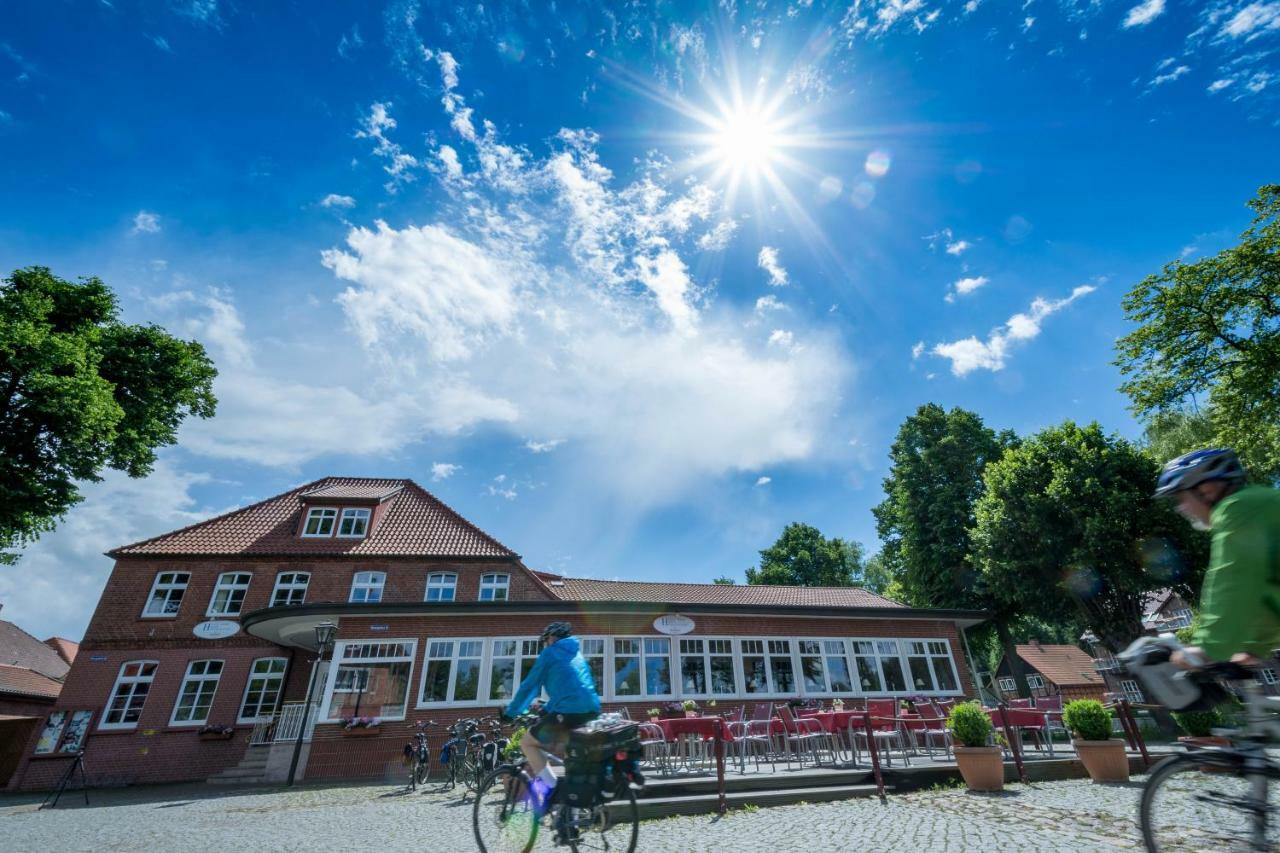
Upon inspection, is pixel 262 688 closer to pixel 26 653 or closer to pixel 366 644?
pixel 366 644

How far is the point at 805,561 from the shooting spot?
144 ft

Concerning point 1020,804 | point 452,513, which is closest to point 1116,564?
point 1020,804

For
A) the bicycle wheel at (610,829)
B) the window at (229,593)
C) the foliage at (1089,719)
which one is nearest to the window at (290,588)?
the window at (229,593)

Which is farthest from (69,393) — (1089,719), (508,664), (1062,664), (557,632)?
(1062,664)

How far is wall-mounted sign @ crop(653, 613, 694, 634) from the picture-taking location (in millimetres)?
17156

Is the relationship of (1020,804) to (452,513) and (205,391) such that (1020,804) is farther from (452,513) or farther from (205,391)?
(205,391)

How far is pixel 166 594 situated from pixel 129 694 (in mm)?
3274

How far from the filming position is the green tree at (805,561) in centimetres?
4381

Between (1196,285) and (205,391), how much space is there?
34972mm

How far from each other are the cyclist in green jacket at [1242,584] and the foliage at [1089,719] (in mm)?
7606

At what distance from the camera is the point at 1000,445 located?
27.5 metres

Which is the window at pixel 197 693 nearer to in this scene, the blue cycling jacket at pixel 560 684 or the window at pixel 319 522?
the window at pixel 319 522

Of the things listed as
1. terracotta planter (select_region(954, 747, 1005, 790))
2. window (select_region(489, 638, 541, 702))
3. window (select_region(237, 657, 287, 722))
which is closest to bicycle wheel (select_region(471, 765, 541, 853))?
terracotta planter (select_region(954, 747, 1005, 790))

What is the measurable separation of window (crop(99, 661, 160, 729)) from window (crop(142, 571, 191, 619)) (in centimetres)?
167
